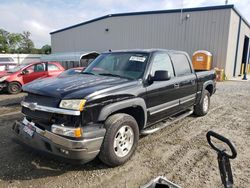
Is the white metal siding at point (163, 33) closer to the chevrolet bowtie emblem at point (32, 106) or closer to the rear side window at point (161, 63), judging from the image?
the rear side window at point (161, 63)

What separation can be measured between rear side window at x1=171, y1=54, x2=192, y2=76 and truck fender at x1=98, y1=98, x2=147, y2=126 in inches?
59.7

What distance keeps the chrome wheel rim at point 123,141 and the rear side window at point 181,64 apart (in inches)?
77.6

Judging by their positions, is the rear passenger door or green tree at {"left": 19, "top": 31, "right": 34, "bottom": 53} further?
green tree at {"left": 19, "top": 31, "right": 34, "bottom": 53}

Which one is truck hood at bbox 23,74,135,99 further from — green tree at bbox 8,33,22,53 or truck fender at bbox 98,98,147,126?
green tree at bbox 8,33,22,53

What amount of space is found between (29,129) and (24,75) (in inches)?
320

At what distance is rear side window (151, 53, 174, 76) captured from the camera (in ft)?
13.5

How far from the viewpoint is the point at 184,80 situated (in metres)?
4.85

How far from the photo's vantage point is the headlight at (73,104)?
111 inches

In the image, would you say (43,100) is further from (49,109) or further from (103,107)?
(103,107)

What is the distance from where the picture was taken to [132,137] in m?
3.55

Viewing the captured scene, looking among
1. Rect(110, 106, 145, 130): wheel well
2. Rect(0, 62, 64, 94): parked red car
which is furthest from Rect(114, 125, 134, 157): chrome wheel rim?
Rect(0, 62, 64, 94): parked red car

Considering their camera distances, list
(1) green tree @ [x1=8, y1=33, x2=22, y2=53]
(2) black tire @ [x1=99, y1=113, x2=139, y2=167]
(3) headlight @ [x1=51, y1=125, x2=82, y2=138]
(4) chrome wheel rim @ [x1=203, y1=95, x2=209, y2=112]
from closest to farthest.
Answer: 1. (3) headlight @ [x1=51, y1=125, x2=82, y2=138]
2. (2) black tire @ [x1=99, y1=113, x2=139, y2=167]
3. (4) chrome wheel rim @ [x1=203, y1=95, x2=209, y2=112]
4. (1) green tree @ [x1=8, y1=33, x2=22, y2=53]

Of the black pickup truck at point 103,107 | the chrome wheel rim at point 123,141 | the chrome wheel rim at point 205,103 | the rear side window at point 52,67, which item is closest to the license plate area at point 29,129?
the black pickup truck at point 103,107

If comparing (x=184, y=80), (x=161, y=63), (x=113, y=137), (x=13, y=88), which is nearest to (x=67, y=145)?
(x=113, y=137)
